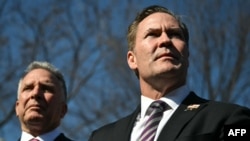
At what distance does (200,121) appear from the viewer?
2.70 meters

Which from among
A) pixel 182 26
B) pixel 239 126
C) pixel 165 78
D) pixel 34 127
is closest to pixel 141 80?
pixel 165 78

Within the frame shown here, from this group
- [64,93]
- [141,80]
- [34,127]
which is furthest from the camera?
[64,93]

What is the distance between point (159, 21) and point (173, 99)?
1.74 feet

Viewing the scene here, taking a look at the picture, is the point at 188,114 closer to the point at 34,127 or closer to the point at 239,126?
the point at 239,126

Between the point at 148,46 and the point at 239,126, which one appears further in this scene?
the point at 148,46

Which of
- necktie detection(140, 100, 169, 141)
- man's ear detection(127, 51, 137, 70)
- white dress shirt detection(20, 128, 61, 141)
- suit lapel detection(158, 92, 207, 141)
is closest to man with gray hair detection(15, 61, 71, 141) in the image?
white dress shirt detection(20, 128, 61, 141)

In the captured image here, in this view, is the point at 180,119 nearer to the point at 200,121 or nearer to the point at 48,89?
the point at 200,121

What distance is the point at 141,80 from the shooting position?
3.16 metres

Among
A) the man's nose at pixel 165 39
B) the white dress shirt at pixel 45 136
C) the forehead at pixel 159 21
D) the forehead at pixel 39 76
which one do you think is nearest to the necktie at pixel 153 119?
the man's nose at pixel 165 39

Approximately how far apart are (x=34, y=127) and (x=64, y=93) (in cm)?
49

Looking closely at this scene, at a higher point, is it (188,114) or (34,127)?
(188,114)

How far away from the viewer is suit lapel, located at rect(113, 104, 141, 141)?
9.51 feet

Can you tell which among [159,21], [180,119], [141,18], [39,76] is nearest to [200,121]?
[180,119]

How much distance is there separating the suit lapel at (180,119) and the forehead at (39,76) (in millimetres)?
1934
